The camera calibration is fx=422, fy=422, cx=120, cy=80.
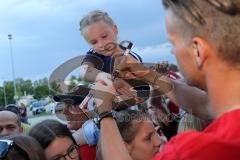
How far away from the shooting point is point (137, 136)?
2684 millimetres

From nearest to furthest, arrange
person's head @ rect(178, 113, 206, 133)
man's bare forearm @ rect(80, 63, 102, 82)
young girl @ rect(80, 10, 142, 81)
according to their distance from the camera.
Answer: man's bare forearm @ rect(80, 63, 102, 82), person's head @ rect(178, 113, 206, 133), young girl @ rect(80, 10, 142, 81)

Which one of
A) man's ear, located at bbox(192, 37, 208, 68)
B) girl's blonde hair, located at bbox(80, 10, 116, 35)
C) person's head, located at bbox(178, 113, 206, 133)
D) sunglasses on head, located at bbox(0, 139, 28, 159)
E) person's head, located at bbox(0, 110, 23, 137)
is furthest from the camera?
person's head, located at bbox(0, 110, 23, 137)

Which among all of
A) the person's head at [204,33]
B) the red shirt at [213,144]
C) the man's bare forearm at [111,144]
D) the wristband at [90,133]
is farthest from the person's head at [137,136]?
the red shirt at [213,144]

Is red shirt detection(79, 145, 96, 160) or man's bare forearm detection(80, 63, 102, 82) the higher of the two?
man's bare forearm detection(80, 63, 102, 82)

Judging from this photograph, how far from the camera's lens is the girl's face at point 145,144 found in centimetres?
265

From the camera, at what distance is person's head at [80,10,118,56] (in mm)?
2913

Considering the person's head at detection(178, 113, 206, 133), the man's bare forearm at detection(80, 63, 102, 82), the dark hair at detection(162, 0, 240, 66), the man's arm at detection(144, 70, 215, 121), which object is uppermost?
the dark hair at detection(162, 0, 240, 66)

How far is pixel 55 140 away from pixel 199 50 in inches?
63.1

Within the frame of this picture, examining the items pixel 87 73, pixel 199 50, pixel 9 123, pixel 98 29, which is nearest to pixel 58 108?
pixel 98 29

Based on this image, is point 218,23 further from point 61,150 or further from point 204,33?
point 61,150

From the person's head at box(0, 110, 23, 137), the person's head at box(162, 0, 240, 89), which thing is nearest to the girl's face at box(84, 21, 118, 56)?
the person's head at box(0, 110, 23, 137)

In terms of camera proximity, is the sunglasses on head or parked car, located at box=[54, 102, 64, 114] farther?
parked car, located at box=[54, 102, 64, 114]

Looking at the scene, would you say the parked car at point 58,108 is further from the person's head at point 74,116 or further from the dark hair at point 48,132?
the dark hair at point 48,132

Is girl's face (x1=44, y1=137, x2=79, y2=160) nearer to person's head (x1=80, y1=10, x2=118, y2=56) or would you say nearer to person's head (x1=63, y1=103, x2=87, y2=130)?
person's head (x1=63, y1=103, x2=87, y2=130)
